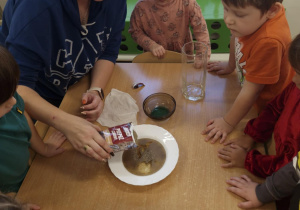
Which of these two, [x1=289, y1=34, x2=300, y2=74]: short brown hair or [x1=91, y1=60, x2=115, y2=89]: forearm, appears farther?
[x1=91, y1=60, x2=115, y2=89]: forearm

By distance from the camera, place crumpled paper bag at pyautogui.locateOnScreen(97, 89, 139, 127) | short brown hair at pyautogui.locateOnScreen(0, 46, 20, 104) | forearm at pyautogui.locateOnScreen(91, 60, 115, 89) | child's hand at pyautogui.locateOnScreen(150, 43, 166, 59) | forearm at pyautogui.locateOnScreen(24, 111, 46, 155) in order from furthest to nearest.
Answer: child's hand at pyautogui.locateOnScreen(150, 43, 166, 59), forearm at pyautogui.locateOnScreen(91, 60, 115, 89), crumpled paper bag at pyautogui.locateOnScreen(97, 89, 139, 127), forearm at pyautogui.locateOnScreen(24, 111, 46, 155), short brown hair at pyautogui.locateOnScreen(0, 46, 20, 104)

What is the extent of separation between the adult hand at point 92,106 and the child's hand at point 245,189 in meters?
0.55

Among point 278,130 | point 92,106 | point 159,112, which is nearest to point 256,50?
point 278,130

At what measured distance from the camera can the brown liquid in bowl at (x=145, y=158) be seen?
2.77 feet

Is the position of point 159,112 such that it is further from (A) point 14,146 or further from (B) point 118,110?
(A) point 14,146

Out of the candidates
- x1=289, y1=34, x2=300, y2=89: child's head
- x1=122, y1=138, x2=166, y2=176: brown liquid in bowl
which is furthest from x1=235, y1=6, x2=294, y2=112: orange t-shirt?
x1=122, y1=138, x2=166, y2=176: brown liquid in bowl

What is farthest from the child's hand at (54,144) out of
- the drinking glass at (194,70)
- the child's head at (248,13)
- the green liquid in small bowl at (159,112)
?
the child's head at (248,13)

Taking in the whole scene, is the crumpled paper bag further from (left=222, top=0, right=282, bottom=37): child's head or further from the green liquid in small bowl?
(left=222, top=0, right=282, bottom=37): child's head

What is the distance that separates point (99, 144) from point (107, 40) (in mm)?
592

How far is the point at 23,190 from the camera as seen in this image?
824 millimetres

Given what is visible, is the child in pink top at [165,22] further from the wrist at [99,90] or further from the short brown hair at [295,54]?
the short brown hair at [295,54]

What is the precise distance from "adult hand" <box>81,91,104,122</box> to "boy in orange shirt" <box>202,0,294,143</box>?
428mm

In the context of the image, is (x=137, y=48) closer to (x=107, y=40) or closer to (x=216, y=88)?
(x=107, y=40)

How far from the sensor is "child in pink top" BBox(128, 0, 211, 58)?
4.88 ft
